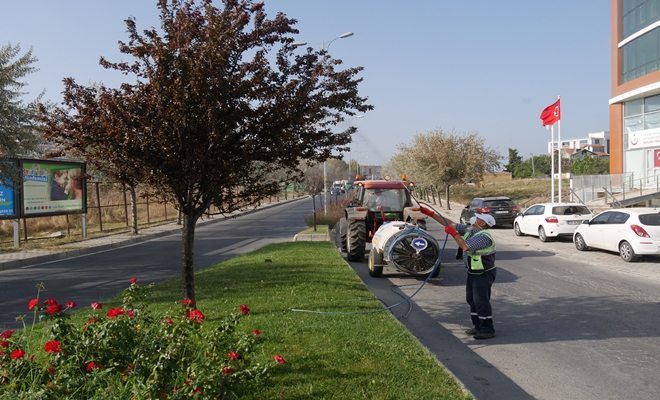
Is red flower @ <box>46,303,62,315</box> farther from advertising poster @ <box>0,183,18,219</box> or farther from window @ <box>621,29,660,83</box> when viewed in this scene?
window @ <box>621,29,660,83</box>

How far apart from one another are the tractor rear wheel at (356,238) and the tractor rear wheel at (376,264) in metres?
1.74

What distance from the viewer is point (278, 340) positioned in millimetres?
5664

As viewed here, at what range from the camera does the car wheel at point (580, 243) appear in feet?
53.1

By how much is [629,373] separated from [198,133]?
204 inches

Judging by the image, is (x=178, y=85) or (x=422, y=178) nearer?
(x=178, y=85)

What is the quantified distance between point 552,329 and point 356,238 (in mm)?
6781

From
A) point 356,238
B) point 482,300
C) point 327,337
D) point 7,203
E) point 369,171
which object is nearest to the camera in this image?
point 327,337

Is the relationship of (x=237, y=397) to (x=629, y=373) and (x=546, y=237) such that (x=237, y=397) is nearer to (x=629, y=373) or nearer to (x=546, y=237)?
(x=629, y=373)

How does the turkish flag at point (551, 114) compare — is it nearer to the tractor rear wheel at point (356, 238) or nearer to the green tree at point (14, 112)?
the tractor rear wheel at point (356, 238)

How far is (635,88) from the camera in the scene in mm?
35281

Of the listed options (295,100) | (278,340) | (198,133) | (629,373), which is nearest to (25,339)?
(278,340)

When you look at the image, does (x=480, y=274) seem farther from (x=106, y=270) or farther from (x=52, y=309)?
(x=106, y=270)

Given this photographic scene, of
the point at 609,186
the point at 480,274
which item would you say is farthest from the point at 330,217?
the point at 480,274

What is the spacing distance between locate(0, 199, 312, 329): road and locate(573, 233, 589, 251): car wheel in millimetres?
10123
